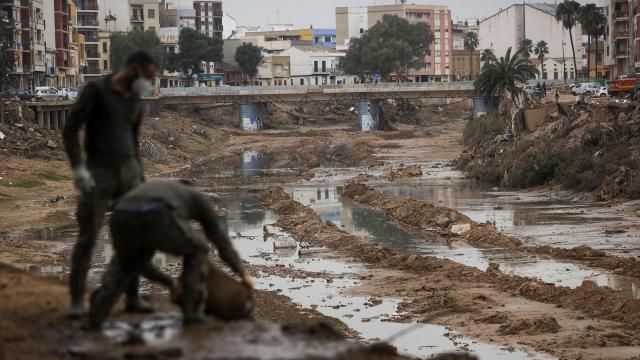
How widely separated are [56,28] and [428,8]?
86.5 m

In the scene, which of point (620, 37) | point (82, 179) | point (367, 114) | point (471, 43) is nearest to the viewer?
point (82, 179)

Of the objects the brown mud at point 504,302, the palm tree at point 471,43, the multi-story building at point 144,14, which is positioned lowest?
the brown mud at point 504,302

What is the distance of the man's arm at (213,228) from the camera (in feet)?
36.8

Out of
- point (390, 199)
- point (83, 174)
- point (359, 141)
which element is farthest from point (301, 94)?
point (83, 174)

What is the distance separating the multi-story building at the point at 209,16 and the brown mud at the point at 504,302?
5974 inches

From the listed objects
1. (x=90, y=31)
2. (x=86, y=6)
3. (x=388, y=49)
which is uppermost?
(x=86, y=6)

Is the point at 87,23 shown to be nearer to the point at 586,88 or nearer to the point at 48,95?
the point at 48,95

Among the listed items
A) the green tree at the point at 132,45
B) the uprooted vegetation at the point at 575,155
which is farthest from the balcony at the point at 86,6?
the uprooted vegetation at the point at 575,155

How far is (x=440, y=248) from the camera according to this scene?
1389 inches

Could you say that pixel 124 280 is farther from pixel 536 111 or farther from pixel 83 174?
pixel 536 111

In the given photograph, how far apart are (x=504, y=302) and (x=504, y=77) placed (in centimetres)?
6607

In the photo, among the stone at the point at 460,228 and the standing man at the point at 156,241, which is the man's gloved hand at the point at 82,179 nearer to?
the standing man at the point at 156,241

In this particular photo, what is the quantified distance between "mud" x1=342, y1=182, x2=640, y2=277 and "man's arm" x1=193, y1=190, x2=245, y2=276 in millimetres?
18186

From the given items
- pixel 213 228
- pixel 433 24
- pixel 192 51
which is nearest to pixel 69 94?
pixel 192 51
